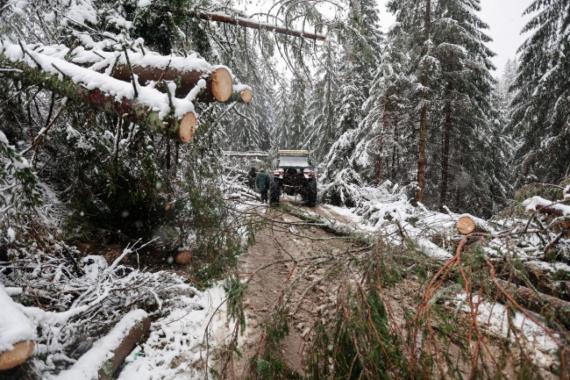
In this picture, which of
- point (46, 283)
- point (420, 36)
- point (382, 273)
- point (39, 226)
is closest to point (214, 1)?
point (39, 226)

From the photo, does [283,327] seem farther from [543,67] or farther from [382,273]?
[543,67]

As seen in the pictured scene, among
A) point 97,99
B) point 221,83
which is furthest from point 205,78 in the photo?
point 97,99

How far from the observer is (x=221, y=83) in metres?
3.60

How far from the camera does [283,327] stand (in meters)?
2.44

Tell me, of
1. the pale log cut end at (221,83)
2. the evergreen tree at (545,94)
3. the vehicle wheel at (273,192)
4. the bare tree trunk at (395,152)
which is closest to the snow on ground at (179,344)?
the pale log cut end at (221,83)

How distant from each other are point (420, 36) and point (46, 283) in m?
15.3

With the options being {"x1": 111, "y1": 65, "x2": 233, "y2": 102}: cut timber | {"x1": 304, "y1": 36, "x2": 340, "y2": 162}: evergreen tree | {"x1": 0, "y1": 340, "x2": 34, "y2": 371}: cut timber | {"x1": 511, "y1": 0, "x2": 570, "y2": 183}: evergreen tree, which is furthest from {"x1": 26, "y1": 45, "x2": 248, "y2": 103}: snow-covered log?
{"x1": 511, "y1": 0, "x2": 570, "y2": 183}: evergreen tree

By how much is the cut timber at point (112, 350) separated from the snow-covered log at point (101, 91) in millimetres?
2351

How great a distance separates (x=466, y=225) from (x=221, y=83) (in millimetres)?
5110

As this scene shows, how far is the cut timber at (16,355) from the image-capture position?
2195 mm

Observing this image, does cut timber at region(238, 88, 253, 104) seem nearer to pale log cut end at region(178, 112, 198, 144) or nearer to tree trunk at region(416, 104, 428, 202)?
pale log cut end at region(178, 112, 198, 144)

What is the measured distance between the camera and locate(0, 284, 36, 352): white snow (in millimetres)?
2195

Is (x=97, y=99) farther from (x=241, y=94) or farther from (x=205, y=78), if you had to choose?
(x=241, y=94)

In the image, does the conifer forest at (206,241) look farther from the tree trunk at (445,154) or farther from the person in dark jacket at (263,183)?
the tree trunk at (445,154)
